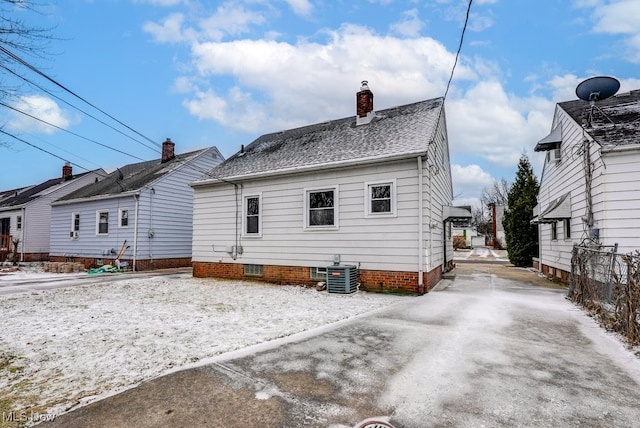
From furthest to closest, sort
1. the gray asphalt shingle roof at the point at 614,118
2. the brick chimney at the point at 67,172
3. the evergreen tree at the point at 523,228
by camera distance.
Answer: the brick chimney at the point at 67,172, the evergreen tree at the point at 523,228, the gray asphalt shingle roof at the point at 614,118

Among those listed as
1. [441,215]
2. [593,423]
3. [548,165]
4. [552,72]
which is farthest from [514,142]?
[593,423]

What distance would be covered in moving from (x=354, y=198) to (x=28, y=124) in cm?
1064

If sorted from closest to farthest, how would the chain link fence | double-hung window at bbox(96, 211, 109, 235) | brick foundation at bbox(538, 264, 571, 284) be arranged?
1. the chain link fence
2. brick foundation at bbox(538, 264, 571, 284)
3. double-hung window at bbox(96, 211, 109, 235)

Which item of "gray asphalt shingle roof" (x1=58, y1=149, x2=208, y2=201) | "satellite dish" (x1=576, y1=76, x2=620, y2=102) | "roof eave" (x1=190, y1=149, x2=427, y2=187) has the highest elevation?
"satellite dish" (x1=576, y1=76, x2=620, y2=102)

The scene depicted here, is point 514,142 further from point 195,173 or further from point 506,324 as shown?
point 506,324

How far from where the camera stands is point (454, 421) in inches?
106

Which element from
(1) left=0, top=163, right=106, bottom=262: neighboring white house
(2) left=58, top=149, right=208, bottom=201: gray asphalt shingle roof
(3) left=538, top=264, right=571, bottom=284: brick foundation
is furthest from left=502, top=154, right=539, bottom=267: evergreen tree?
(1) left=0, top=163, right=106, bottom=262: neighboring white house

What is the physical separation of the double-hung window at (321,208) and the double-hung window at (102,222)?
12.8 meters

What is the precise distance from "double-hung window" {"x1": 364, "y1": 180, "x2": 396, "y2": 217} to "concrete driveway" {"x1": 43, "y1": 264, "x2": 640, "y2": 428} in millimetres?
4127

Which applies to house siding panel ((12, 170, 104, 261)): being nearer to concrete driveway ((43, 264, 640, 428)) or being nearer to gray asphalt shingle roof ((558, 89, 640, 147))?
concrete driveway ((43, 264, 640, 428))

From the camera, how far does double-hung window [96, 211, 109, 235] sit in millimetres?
17436

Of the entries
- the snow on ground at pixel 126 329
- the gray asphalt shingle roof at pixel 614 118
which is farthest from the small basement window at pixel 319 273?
the gray asphalt shingle roof at pixel 614 118

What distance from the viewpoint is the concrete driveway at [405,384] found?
9.01 ft

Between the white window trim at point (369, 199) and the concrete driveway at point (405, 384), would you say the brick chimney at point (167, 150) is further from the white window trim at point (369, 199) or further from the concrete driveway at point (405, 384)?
the concrete driveway at point (405, 384)
